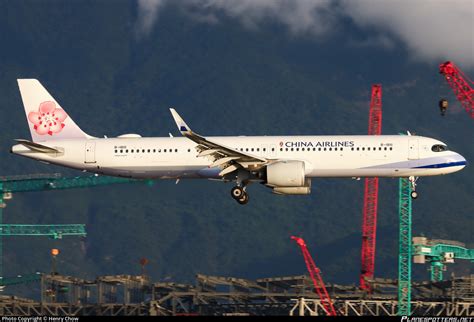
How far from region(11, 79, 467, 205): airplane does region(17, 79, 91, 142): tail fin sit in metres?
2.04

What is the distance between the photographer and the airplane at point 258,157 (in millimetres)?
78312

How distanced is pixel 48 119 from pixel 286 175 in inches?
769

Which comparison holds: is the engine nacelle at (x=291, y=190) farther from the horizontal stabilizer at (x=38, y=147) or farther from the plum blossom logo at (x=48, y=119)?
the plum blossom logo at (x=48, y=119)

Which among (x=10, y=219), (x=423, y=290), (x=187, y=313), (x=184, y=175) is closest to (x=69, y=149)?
(x=184, y=175)

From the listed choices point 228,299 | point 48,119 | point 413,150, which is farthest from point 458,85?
point 48,119

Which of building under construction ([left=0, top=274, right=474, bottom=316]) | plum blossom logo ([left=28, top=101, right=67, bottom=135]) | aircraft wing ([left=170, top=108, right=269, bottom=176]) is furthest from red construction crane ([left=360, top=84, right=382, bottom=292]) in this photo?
aircraft wing ([left=170, top=108, right=269, bottom=176])

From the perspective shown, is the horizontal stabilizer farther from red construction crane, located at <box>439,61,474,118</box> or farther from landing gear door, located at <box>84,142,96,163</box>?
red construction crane, located at <box>439,61,474,118</box>

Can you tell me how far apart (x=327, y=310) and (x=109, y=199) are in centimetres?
2122

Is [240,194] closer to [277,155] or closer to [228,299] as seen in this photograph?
[277,155]

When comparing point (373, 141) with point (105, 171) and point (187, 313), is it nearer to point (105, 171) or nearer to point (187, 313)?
point (105, 171)

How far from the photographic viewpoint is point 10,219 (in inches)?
7741

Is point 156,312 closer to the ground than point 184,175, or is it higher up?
closer to the ground

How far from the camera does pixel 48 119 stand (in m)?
86.4

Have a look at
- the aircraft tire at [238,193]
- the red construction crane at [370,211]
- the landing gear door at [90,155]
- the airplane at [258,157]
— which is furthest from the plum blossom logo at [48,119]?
the red construction crane at [370,211]
